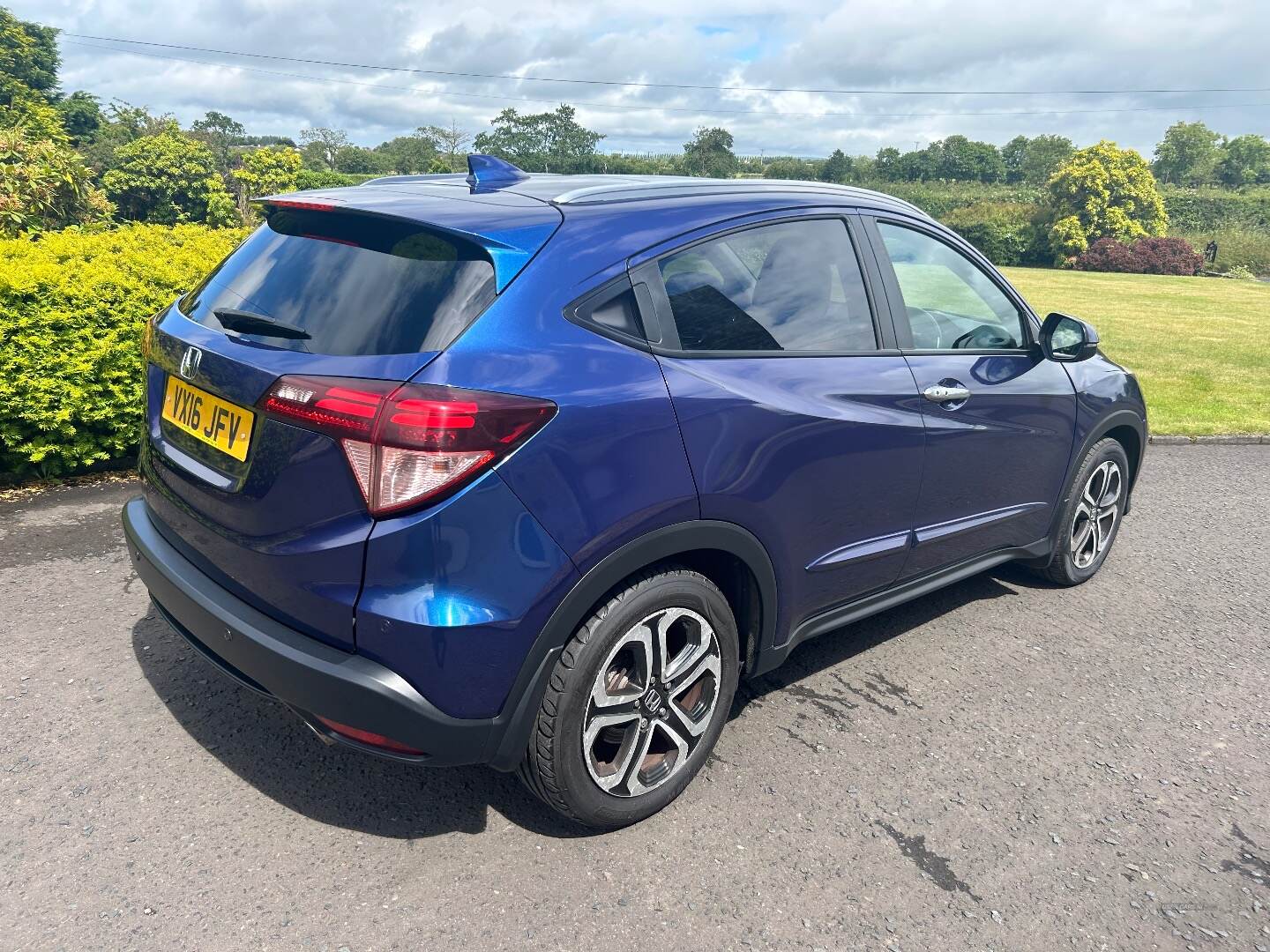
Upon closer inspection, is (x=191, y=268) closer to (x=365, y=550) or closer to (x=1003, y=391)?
(x=365, y=550)

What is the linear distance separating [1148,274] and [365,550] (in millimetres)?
42803

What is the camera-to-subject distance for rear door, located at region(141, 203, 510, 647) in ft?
7.20

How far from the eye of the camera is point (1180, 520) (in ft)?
19.5

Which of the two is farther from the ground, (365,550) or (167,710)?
(365,550)

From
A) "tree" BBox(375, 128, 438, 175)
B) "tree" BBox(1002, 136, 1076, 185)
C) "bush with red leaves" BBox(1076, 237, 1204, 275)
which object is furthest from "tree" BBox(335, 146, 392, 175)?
"bush with red leaves" BBox(1076, 237, 1204, 275)

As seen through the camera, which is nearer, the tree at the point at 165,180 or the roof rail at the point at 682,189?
the roof rail at the point at 682,189

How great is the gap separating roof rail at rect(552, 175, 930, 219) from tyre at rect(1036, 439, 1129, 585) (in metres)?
1.57

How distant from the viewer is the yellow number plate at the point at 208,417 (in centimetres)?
238

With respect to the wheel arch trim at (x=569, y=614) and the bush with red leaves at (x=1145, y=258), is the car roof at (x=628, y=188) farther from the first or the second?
the bush with red leaves at (x=1145, y=258)

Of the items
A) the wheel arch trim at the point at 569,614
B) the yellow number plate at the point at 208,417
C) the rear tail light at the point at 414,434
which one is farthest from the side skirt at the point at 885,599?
the yellow number plate at the point at 208,417

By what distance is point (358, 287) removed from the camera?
7.88 feet

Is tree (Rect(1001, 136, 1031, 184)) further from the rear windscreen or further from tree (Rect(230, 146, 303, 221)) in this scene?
the rear windscreen

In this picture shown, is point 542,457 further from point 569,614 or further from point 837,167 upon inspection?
point 837,167

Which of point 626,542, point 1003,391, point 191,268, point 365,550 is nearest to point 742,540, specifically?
point 626,542
